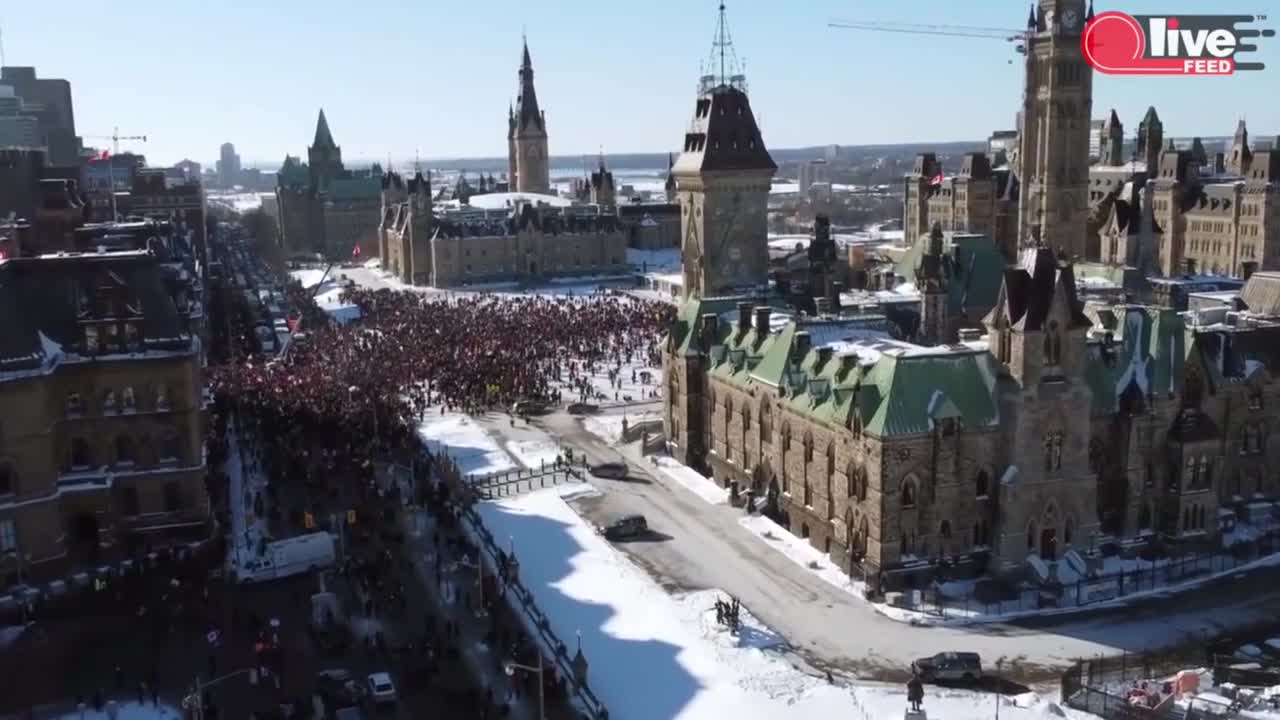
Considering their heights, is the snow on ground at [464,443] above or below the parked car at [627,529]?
above

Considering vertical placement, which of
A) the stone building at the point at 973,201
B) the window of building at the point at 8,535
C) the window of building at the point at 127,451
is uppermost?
the stone building at the point at 973,201

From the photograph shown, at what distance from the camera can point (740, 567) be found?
48938mm

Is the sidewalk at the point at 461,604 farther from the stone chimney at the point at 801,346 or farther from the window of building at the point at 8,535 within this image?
the stone chimney at the point at 801,346

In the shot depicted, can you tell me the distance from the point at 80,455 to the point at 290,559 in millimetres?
10595

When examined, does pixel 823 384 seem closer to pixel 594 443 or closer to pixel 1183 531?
pixel 1183 531

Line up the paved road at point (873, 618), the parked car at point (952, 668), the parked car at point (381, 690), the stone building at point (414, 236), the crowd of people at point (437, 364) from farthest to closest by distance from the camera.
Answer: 1. the stone building at point (414, 236)
2. the crowd of people at point (437, 364)
3. the paved road at point (873, 618)
4. the parked car at point (952, 668)
5. the parked car at point (381, 690)

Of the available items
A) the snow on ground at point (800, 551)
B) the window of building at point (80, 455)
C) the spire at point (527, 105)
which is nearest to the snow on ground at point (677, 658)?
the snow on ground at point (800, 551)

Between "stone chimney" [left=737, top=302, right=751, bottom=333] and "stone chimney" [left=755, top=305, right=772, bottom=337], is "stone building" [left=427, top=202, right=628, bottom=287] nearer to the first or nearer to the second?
"stone chimney" [left=737, top=302, right=751, bottom=333]

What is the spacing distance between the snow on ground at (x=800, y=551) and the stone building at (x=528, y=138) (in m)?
142

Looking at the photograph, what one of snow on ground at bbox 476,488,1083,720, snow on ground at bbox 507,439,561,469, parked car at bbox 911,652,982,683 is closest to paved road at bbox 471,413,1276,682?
Answer: parked car at bbox 911,652,982,683

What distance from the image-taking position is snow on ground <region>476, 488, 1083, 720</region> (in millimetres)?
36562

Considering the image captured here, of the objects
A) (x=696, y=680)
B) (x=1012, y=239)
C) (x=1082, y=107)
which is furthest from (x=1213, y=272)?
(x=696, y=680)

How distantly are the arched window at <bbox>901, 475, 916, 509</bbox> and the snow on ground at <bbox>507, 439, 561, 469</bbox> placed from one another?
23.0 metres

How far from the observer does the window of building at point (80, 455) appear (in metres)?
50.4
